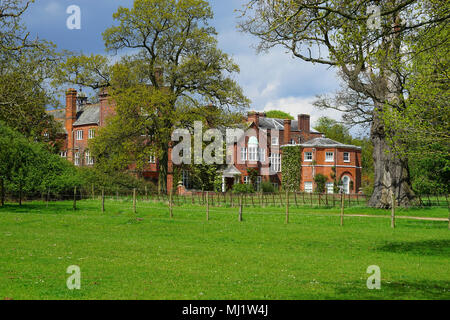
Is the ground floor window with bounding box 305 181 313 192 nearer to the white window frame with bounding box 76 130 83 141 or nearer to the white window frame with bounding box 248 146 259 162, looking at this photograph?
the white window frame with bounding box 248 146 259 162

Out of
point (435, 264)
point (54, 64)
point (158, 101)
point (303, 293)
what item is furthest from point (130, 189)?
point (303, 293)

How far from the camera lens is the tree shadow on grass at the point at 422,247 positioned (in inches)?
712

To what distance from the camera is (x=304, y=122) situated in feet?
273

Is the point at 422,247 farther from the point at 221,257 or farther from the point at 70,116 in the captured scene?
the point at 70,116

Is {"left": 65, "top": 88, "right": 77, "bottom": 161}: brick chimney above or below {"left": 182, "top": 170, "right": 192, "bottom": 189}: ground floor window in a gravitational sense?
above

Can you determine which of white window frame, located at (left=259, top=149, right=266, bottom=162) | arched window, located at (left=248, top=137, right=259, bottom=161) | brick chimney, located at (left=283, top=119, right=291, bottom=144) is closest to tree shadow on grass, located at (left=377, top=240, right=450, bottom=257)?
arched window, located at (left=248, top=137, right=259, bottom=161)

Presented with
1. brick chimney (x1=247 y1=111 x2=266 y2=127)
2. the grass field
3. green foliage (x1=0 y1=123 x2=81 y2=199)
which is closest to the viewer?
the grass field

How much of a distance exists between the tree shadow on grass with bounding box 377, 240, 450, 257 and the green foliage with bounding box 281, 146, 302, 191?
51.6 metres

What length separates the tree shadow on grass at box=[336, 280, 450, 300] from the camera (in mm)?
10312

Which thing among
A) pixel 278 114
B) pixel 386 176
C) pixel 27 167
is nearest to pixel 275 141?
pixel 278 114

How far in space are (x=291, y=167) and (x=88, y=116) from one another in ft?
91.8
